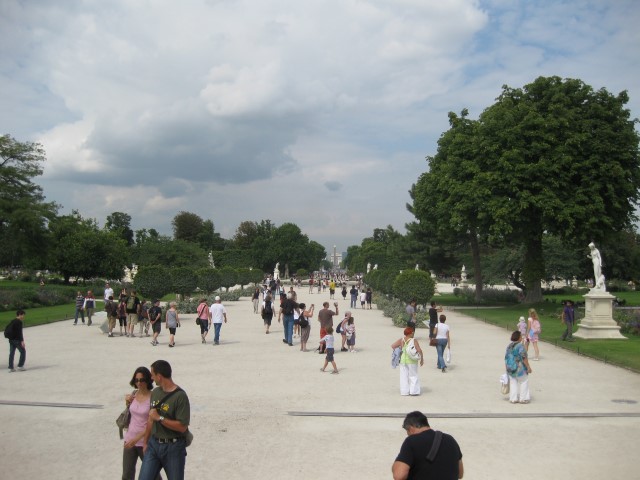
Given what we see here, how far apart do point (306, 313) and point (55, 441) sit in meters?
10.5

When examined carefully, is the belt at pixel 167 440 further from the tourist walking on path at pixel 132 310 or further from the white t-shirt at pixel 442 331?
the tourist walking on path at pixel 132 310

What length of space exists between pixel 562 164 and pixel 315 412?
24792 millimetres

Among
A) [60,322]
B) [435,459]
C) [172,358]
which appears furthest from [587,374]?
[60,322]

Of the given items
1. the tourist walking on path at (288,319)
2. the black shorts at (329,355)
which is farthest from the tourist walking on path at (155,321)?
the black shorts at (329,355)

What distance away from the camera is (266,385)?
12438 millimetres

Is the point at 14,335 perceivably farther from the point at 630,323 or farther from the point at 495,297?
the point at 495,297

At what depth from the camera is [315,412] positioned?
1008 cm

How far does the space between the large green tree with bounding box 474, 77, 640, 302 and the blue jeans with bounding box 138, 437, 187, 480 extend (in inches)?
1088

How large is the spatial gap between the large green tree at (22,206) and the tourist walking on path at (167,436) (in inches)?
1740

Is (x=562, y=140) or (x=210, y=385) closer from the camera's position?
(x=210, y=385)

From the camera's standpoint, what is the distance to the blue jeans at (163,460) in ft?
17.2

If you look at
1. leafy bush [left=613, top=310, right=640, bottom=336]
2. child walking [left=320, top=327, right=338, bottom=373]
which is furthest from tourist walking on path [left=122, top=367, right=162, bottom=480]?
leafy bush [left=613, top=310, right=640, bottom=336]

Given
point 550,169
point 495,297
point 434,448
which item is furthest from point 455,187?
point 434,448

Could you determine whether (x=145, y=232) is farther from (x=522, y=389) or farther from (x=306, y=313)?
(x=522, y=389)
